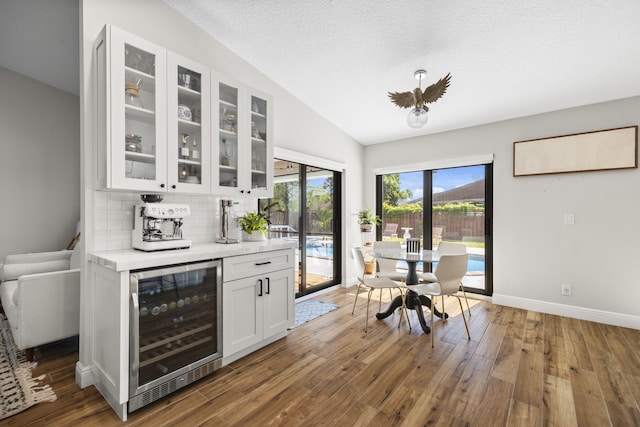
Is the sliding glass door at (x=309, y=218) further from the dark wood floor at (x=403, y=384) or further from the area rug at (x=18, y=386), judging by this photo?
the area rug at (x=18, y=386)

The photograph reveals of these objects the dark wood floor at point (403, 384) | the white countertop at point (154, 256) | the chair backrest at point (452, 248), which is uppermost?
the white countertop at point (154, 256)

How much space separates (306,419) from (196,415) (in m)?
0.68

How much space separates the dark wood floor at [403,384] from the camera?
→ 172 centimetres

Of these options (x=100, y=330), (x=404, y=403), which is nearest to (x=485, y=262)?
(x=404, y=403)

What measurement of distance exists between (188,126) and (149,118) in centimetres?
31

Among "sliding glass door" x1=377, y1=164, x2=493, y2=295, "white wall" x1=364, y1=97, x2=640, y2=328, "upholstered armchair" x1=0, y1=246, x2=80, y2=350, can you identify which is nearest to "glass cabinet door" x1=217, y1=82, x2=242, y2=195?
"upholstered armchair" x1=0, y1=246, x2=80, y2=350

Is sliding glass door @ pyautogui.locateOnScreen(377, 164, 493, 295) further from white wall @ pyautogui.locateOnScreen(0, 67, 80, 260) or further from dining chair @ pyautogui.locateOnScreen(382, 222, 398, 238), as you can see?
white wall @ pyautogui.locateOnScreen(0, 67, 80, 260)

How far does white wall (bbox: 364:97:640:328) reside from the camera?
313cm

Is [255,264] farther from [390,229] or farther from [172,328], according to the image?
[390,229]

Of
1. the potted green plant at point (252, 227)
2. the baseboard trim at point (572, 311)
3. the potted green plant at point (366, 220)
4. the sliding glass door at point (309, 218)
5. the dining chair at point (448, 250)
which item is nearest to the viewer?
the potted green plant at point (252, 227)

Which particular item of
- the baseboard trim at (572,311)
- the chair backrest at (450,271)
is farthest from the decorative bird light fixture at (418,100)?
the baseboard trim at (572,311)

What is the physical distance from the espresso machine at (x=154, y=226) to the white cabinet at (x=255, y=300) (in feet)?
1.49

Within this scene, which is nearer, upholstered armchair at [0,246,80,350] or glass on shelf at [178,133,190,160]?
upholstered armchair at [0,246,80,350]

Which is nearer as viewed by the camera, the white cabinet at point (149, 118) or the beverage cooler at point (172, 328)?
the beverage cooler at point (172, 328)
